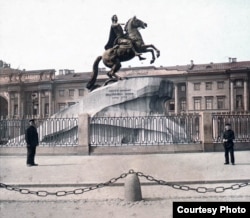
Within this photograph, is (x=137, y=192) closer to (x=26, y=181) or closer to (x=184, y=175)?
(x=184, y=175)

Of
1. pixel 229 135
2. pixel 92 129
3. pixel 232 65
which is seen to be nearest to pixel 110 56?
pixel 92 129

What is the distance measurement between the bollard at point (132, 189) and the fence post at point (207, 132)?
30.0 ft

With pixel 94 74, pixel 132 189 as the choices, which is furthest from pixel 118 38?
pixel 132 189

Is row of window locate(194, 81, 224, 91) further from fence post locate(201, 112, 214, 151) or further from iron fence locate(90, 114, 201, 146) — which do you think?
iron fence locate(90, 114, 201, 146)

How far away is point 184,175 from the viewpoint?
28.9 ft

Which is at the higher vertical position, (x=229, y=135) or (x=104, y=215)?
(x=229, y=135)

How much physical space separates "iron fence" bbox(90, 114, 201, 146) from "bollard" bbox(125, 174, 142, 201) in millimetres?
8790

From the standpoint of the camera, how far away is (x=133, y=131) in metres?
16.0

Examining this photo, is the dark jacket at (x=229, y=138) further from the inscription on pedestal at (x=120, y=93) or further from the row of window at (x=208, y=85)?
the row of window at (x=208, y=85)

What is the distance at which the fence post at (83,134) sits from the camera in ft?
49.7

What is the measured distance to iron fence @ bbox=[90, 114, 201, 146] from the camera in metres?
15.8

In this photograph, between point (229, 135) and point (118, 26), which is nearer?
point (229, 135)

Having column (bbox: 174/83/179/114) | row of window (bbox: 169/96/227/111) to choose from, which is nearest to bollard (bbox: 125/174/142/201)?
row of window (bbox: 169/96/227/111)

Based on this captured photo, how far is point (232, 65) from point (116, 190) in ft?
120
